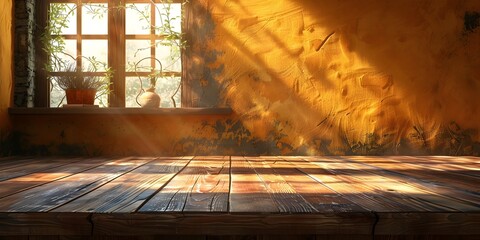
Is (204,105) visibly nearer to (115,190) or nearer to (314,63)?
(314,63)

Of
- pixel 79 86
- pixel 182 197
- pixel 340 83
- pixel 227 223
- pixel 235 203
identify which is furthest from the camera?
pixel 340 83

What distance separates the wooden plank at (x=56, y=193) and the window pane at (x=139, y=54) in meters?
1.65

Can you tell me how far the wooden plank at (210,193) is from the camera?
130 cm

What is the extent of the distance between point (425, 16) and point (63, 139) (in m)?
3.26

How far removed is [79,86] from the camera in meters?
3.48

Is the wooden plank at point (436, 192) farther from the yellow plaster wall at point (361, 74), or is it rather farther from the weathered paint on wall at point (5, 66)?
the weathered paint on wall at point (5, 66)

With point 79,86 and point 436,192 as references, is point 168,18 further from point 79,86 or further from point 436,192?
point 436,192

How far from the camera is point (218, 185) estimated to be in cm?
177

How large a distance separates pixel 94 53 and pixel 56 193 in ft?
7.96

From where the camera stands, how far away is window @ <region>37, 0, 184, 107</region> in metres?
3.67

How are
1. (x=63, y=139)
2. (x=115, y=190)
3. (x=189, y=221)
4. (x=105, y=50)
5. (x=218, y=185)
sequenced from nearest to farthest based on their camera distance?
(x=189, y=221) < (x=115, y=190) < (x=218, y=185) < (x=63, y=139) < (x=105, y=50)

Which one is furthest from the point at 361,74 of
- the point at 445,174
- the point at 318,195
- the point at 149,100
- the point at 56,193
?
the point at 56,193

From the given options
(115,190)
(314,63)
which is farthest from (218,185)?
(314,63)

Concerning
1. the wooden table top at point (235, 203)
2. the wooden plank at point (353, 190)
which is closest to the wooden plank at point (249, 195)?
the wooden table top at point (235, 203)
